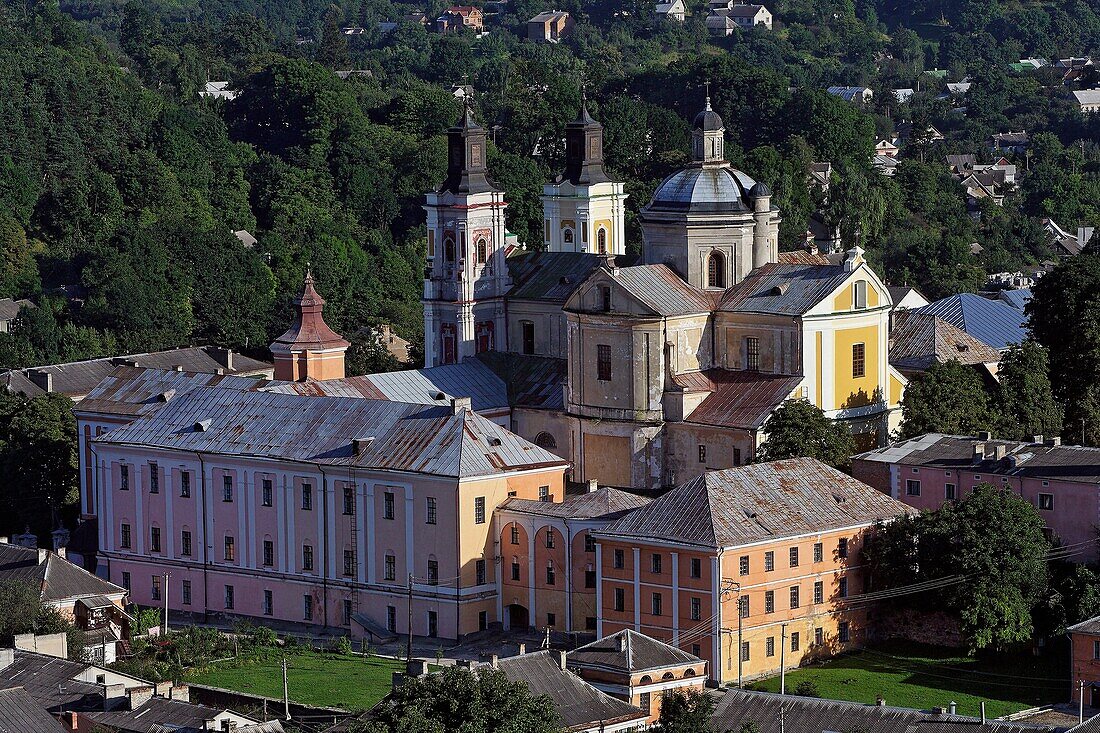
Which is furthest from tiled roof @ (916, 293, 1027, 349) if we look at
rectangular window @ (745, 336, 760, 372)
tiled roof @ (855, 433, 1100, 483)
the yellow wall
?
tiled roof @ (855, 433, 1100, 483)

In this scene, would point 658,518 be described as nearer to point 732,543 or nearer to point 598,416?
point 732,543

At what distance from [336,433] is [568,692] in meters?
18.1

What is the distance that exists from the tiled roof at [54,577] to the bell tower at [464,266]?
17823 millimetres

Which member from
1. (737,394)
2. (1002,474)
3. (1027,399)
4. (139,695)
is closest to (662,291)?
(737,394)

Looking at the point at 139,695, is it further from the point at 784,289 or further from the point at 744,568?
the point at 784,289

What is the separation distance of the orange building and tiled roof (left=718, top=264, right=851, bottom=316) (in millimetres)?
8512

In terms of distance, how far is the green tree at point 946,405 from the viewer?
254 feet

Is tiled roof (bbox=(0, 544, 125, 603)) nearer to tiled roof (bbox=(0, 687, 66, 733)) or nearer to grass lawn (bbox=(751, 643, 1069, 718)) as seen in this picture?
tiled roof (bbox=(0, 687, 66, 733))

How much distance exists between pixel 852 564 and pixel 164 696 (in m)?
17.8

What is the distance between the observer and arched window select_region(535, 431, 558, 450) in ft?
269

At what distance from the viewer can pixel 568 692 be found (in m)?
59.0

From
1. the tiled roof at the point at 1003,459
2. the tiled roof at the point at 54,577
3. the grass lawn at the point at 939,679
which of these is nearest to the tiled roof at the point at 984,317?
the tiled roof at the point at 1003,459

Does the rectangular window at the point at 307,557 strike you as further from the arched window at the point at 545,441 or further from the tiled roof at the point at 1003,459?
the tiled roof at the point at 1003,459

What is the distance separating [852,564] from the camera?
69.4 metres
